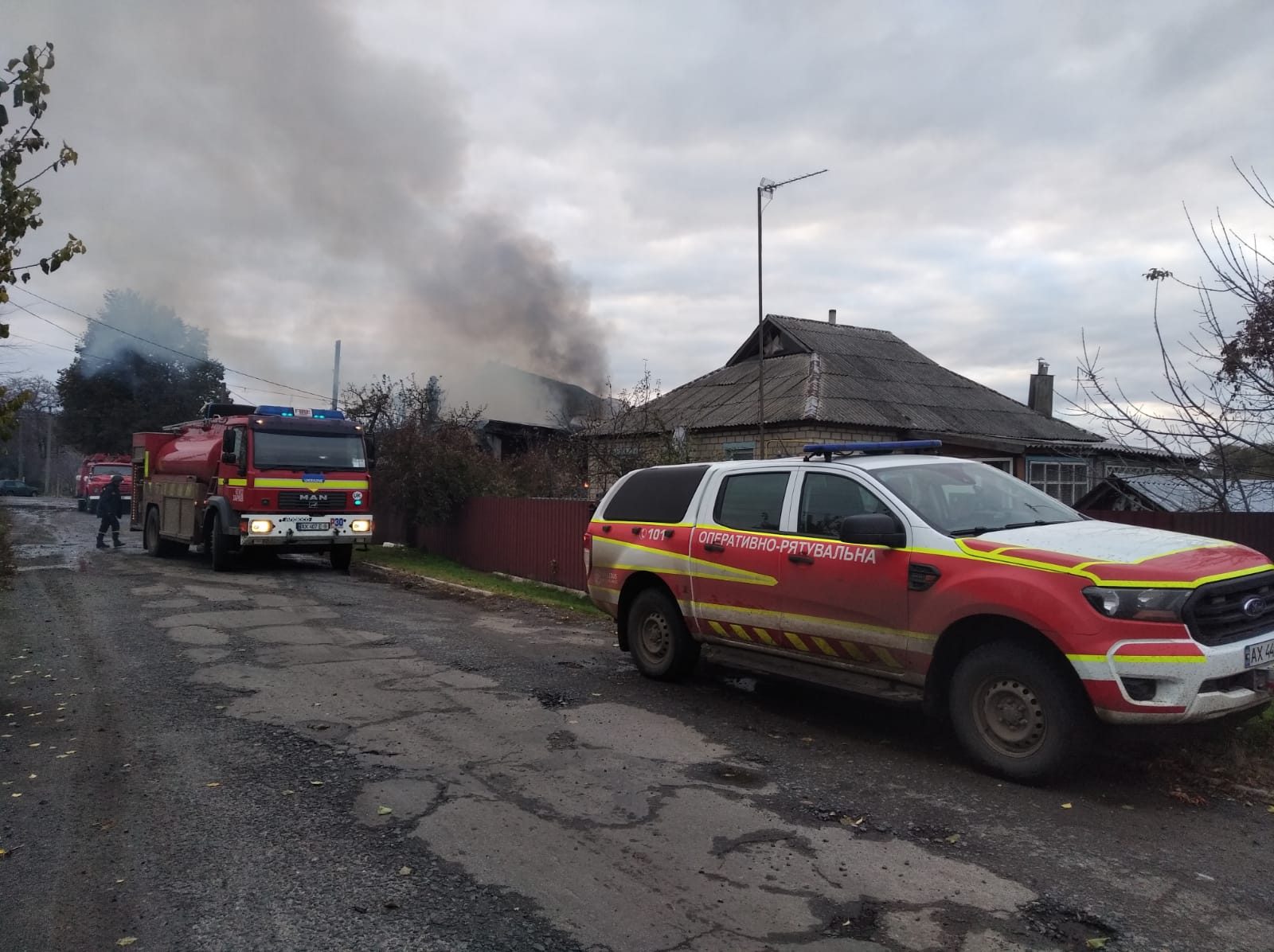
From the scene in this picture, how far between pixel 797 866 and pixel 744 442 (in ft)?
55.4

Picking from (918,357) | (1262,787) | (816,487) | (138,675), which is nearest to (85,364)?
(918,357)

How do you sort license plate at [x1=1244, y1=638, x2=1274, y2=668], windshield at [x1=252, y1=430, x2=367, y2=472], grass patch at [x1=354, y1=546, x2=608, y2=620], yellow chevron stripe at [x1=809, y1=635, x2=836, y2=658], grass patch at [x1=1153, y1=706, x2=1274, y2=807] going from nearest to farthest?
license plate at [x1=1244, y1=638, x2=1274, y2=668] < grass patch at [x1=1153, y1=706, x2=1274, y2=807] < yellow chevron stripe at [x1=809, y1=635, x2=836, y2=658] < grass patch at [x1=354, y1=546, x2=608, y2=620] < windshield at [x1=252, y1=430, x2=367, y2=472]

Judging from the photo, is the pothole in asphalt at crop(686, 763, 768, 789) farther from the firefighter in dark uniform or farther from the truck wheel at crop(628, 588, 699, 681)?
the firefighter in dark uniform

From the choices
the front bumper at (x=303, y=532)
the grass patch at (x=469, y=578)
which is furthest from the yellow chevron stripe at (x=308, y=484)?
the grass patch at (x=469, y=578)

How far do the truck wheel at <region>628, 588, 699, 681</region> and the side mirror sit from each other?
2139 millimetres

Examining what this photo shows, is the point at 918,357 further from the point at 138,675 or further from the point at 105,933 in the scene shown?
the point at 105,933

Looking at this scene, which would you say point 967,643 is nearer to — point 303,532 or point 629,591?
point 629,591

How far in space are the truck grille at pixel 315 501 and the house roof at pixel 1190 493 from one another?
37.2ft

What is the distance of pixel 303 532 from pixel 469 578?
9.38 feet

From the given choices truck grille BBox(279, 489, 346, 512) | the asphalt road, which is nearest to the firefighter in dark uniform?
truck grille BBox(279, 489, 346, 512)

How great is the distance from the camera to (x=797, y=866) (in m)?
4.05

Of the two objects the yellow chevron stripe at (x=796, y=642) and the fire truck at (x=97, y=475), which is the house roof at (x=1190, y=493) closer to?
the yellow chevron stripe at (x=796, y=642)

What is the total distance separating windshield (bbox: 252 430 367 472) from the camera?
50.5 ft

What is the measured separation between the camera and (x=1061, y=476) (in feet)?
72.6
